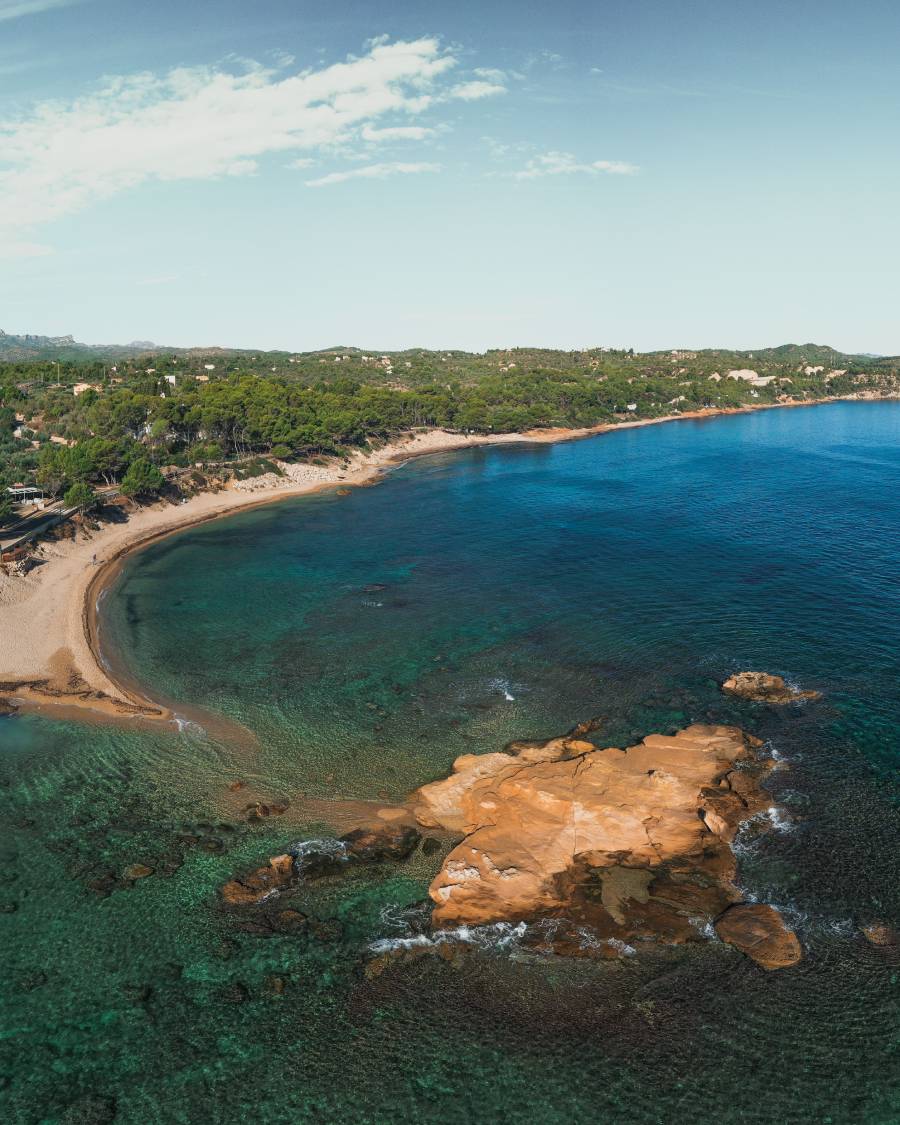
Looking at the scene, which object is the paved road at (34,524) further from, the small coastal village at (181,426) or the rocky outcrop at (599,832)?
the rocky outcrop at (599,832)

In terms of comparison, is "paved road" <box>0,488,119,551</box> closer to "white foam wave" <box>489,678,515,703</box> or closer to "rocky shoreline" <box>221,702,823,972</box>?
"white foam wave" <box>489,678,515,703</box>

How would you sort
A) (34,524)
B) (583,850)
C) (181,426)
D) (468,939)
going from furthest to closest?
1. (181,426)
2. (34,524)
3. (583,850)
4. (468,939)

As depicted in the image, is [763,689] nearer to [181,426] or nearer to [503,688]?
[503,688]

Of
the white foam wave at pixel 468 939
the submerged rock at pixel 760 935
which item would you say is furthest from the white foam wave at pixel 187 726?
the submerged rock at pixel 760 935

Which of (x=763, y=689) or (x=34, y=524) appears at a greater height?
(x=34, y=524)

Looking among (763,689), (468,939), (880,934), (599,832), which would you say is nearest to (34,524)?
(468,939)

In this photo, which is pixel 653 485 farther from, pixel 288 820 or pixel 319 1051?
pixel 319 1051

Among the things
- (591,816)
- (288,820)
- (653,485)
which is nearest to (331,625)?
(288,820)
